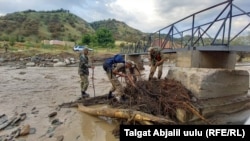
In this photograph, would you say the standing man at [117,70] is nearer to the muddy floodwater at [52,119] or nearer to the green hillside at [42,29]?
the muddy floodwater at [52,119]

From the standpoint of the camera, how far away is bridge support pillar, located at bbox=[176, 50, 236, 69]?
840 cm

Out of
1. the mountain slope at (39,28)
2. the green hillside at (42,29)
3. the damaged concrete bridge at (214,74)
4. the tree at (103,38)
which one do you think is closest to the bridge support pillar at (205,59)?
the damaged concrete bridge at (214,74)

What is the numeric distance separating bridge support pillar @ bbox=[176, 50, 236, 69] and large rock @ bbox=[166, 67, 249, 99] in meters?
0.30

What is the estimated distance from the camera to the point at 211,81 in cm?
764

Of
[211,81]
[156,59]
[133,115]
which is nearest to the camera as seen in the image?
[133,115]

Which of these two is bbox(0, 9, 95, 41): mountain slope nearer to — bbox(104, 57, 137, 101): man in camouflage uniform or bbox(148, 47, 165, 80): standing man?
bbox(104, 57, 137, 101): man in camouflage uniform

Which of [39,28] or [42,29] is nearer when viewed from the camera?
[39,28]

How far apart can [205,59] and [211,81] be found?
1.16m

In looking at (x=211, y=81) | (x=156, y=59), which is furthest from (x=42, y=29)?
(x=211, y=81)

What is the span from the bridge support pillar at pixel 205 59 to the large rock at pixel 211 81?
0.30 m

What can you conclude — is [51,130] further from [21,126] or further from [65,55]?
[65,55]

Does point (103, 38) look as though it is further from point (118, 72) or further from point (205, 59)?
point (205, 59)

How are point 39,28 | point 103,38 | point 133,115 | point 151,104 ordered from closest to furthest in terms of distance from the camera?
point 133,115
point 151,104
point 103,38
point 39,28

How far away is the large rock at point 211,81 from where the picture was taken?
7562 mm
